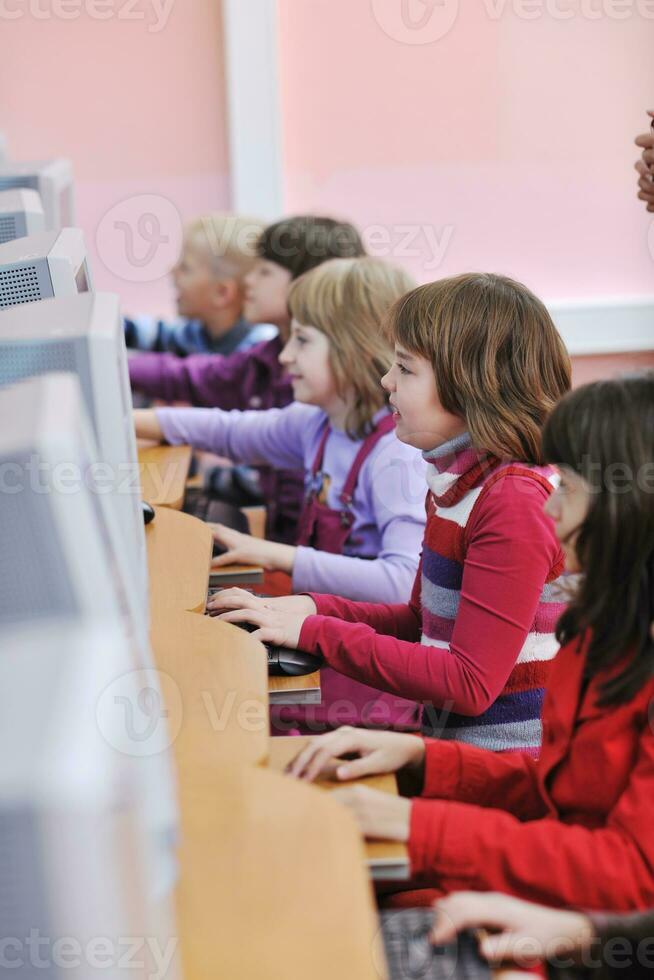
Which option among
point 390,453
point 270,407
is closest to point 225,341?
point 270,407

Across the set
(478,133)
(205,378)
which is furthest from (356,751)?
(478,133)

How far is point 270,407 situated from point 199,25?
1523mm

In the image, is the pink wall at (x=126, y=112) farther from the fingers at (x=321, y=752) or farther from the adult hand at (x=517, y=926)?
the adult hand at (x=517, y=926)

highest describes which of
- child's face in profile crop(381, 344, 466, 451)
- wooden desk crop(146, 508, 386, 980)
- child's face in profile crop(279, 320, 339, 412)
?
child's face in profile crop(381, 344, 466, 451)

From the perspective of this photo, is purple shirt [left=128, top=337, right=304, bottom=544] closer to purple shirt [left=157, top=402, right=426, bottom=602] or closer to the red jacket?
purple shirt [left=157, top=402, right=426, bottom=602]

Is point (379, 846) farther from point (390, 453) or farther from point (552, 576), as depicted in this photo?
point (390, 453)

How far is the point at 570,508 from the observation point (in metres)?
1.02

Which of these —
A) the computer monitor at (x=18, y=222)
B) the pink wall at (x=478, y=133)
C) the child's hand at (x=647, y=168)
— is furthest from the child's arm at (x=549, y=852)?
the pink wall at (x=478, y=133)

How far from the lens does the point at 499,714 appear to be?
1.38 metres

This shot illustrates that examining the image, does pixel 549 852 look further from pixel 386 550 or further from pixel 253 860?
pixel 386 550

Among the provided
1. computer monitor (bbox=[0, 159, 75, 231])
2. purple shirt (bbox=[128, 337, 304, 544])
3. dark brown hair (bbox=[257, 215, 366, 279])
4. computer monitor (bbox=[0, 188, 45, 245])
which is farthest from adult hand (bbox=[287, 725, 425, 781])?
dark brown hair (bbox=[257, 215, 366, 279])

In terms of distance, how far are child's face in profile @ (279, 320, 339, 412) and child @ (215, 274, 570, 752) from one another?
55cm

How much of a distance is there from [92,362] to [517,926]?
618 mm

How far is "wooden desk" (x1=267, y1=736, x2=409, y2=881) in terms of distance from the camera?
0.96 m
